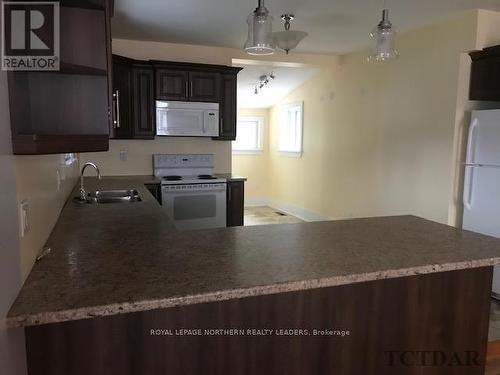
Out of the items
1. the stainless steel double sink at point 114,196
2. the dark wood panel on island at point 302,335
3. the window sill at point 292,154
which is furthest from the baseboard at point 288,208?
the dark wood panel on island at point 302,335

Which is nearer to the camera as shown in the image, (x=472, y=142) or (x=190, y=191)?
(x=472, y=142)

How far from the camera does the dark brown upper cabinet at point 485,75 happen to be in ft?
10.5

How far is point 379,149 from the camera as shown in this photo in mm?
4523

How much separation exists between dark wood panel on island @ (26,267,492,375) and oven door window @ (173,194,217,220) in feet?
9.54

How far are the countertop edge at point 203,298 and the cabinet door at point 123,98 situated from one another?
3409 millimetres

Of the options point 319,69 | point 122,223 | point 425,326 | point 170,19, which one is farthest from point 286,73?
point 425,326

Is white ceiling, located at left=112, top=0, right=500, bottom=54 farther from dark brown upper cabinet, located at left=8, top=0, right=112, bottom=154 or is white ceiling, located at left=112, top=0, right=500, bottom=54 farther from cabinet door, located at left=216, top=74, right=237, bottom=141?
dark brown upper cabinet, located at left=8, top=0, right=112, bottom=154

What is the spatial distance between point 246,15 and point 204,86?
1199 mm

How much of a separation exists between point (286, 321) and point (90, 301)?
0.67 metres

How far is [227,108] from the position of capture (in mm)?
4613

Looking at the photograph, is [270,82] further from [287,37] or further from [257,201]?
[287,37]

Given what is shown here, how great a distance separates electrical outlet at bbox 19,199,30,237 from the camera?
1048 millimetres

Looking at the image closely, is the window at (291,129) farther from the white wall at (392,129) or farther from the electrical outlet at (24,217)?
the electrical outlet at (24,217)

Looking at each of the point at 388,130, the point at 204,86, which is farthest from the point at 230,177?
the point at 388,130
